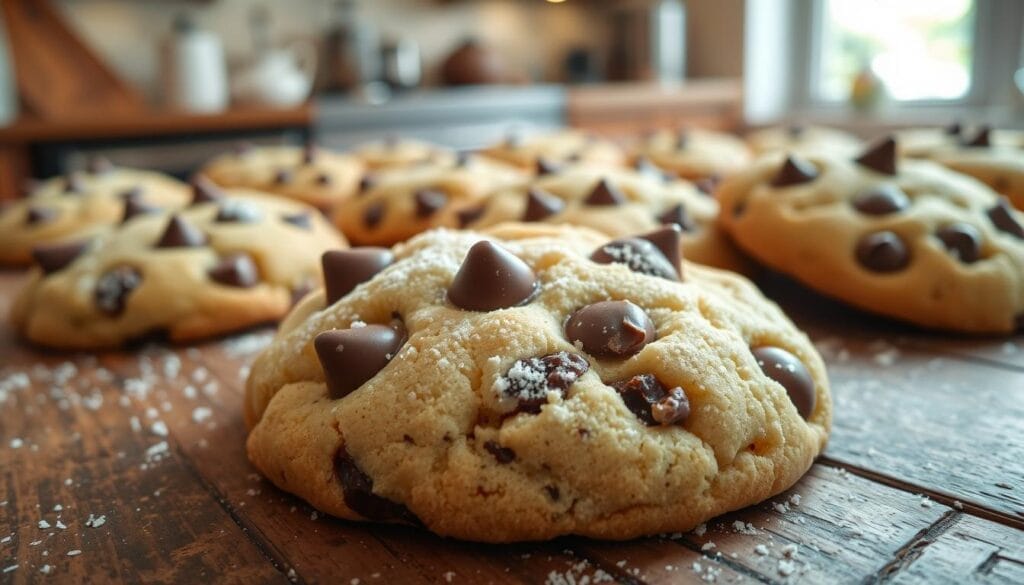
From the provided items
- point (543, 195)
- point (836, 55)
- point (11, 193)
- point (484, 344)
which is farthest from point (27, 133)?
point (836, 55)

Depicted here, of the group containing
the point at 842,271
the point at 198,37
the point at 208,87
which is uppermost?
the point at 198,37

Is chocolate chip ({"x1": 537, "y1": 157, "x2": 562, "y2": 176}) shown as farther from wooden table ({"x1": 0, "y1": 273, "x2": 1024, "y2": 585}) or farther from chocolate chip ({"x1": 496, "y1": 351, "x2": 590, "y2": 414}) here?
chocolate chip ({"x1": 496, "y1": 351, "x2": 590, "y2": 414})

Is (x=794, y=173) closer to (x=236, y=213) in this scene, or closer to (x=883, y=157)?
(x=883, y=157)

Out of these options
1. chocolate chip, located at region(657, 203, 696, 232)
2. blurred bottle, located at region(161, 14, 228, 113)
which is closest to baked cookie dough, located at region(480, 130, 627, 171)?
chocolate chip, located at region(657, 203, 696, 232)

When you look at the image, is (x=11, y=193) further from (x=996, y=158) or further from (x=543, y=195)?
(x=996, y=158)

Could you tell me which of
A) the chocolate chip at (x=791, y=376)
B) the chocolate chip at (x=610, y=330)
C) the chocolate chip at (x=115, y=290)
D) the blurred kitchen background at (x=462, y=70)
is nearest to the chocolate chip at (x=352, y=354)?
the chocolate chip at (x=610, y=330)
